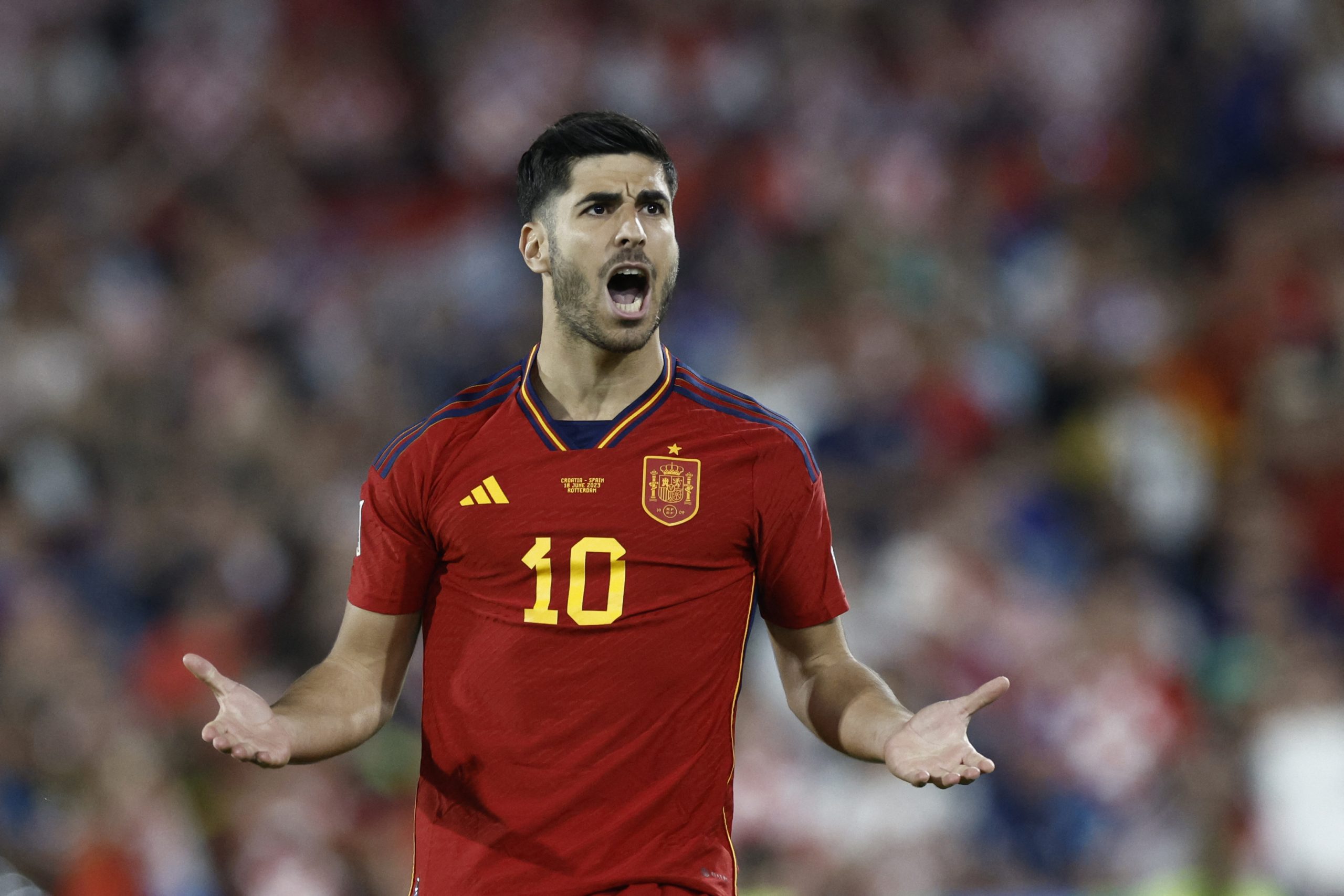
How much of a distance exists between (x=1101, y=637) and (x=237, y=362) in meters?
4.42

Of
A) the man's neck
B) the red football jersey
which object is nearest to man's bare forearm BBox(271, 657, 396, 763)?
the red football jersey

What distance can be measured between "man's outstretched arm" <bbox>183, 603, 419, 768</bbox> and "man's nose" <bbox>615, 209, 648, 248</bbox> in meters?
0.92

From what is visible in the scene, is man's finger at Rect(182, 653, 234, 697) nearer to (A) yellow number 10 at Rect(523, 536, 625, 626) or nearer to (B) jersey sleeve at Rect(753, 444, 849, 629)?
(A) yellow number 10 at Rect(523, 536, 625, 626)

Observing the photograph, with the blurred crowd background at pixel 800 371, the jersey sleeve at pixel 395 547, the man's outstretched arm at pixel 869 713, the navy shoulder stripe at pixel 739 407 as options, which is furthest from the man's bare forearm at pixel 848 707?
the blurred crowd background at pixel 800 371

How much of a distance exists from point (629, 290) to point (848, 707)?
3.38ft

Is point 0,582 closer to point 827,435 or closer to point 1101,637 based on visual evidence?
point 827,435

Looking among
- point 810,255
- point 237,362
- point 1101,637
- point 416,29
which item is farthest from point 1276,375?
point 416,29

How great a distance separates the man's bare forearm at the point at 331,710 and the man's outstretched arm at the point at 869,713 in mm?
883

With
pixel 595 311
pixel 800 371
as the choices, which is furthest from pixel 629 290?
pixel 800 371

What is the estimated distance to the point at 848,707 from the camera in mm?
3389

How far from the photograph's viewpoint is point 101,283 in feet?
29.2

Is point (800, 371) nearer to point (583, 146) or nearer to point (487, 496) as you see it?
point (583, 146)

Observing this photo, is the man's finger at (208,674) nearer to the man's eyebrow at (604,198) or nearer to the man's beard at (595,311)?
the man's beard at (595,311)

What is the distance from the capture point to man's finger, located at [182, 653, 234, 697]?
304 centimetres
